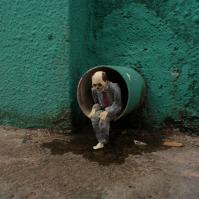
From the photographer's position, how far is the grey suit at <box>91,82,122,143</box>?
9.45 ft

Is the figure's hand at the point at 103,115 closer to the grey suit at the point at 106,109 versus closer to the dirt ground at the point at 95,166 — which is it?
the grey suit at the point at 106,109

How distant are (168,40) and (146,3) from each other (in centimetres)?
36

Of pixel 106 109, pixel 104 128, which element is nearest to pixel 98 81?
pixel 106 109

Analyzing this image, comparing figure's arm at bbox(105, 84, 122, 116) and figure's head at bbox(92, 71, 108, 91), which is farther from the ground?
figure's head at bbox(92, 71, 108, 91)

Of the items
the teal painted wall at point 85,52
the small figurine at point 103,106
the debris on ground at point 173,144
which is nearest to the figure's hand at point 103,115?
the small figurine at point 103,106

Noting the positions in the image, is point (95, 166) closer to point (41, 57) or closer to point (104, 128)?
point (104, 128)

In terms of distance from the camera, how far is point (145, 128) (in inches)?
131

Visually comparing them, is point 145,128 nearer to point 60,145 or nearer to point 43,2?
point 60,145

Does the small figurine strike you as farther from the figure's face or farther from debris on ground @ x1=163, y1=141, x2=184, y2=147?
debris on ground @ x1=163, y1=141, x2=184, y2=147

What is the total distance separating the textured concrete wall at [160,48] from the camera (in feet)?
10.2

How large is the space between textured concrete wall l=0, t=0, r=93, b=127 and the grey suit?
0.35 meters

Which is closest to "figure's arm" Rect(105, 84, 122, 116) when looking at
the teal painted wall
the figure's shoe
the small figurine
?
the small figurine

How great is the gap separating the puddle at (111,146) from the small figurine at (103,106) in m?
0.10

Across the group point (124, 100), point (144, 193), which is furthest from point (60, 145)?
point (144, 193)
